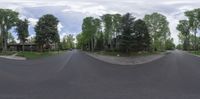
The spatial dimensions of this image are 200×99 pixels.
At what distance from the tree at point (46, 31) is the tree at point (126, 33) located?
41697 millimetres

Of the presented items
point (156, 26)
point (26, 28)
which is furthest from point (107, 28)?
point (26, 28)

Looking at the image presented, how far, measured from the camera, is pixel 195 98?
8664 millimetres

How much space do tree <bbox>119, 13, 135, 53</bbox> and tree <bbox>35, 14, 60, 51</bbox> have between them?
41697 millimetres

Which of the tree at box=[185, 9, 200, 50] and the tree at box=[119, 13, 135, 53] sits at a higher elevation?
the tree at box=[185, 9, 200, 50]

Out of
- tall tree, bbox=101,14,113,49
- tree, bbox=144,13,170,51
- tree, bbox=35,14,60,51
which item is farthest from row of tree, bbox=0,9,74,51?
tree, bbox=144,13,170,51

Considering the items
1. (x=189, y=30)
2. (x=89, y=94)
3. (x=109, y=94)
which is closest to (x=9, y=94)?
(x=89, y=94)

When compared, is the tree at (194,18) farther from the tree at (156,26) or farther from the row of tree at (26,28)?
the row of tree at (26,28)

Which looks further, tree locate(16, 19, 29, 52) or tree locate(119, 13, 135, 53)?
tree locate(16, 19, 29, 52)

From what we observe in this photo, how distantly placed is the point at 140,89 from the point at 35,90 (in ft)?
11.1

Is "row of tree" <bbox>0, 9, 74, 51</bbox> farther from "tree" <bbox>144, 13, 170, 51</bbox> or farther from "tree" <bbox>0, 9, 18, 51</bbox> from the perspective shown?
"tree" <bbox>144, 13, 170, 51</bbox>

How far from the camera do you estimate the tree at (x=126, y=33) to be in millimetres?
64938

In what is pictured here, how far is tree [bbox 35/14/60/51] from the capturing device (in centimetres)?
10343

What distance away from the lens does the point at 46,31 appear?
104 meters

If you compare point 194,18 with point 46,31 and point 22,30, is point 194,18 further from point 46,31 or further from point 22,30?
point 22,30
